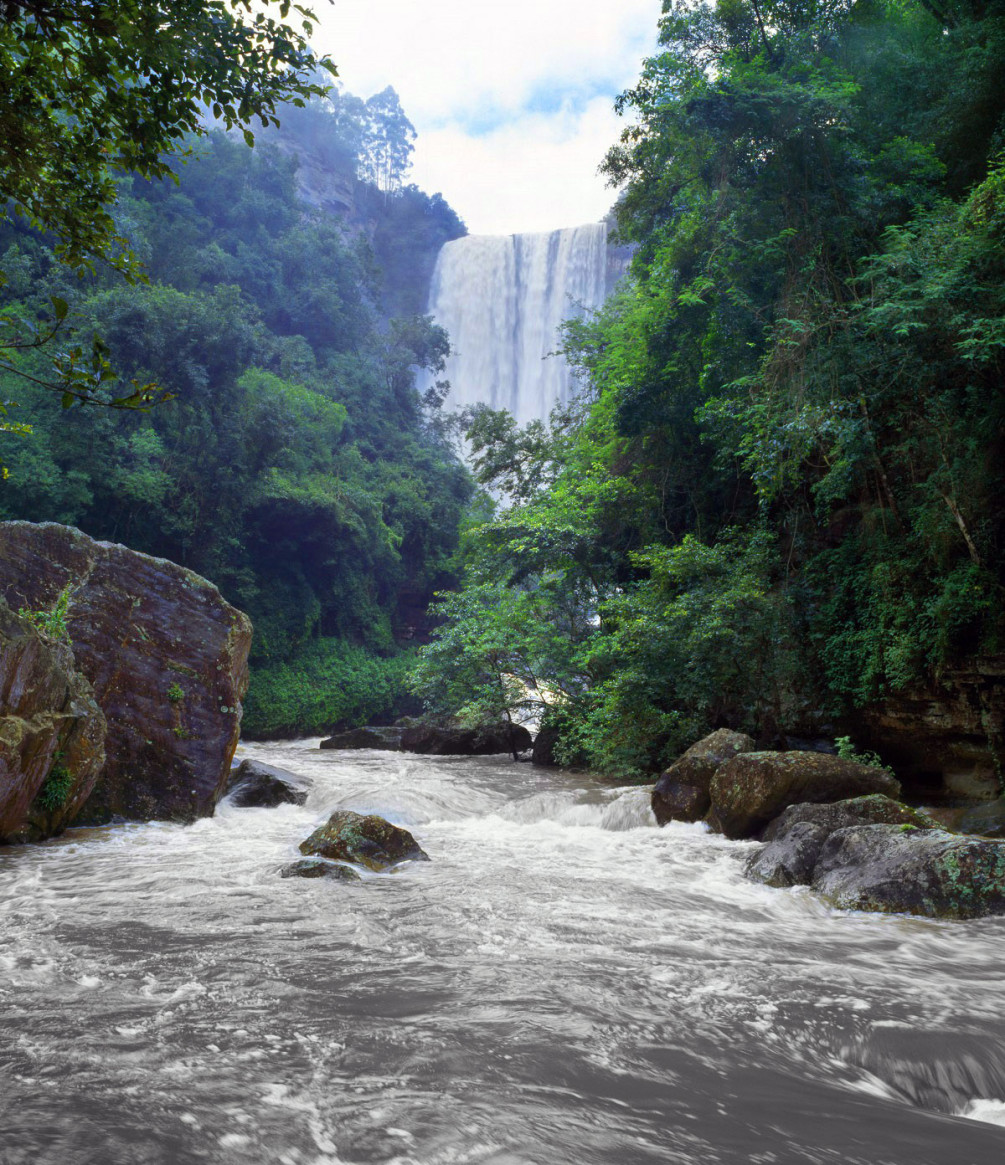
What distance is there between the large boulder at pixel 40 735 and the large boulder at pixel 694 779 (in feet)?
21.6

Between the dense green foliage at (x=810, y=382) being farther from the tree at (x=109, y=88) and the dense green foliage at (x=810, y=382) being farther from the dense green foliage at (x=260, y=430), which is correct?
the dense green foliage at (x=260, y=430)

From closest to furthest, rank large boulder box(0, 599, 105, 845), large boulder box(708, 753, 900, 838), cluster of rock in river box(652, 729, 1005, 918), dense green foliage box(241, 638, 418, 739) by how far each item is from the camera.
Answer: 1. cluster of rock in river box(652, 729, 1005, 918)
2. large boulder box(0, 599, 105, 845)
3. large boulder box(708, 753, 900, 838)
4. dense green foliage box(241, 638, 418, 739)

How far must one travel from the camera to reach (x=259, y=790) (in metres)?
11.3

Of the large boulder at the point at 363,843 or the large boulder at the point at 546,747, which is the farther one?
the large boulder at the point at 546,747

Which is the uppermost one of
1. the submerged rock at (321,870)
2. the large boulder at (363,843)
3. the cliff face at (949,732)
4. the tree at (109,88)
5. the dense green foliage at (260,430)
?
the dense green foliage at (260,430)

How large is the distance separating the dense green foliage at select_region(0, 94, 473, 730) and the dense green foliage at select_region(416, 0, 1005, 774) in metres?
9.85

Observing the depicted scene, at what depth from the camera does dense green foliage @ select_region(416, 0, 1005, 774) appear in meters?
10.7

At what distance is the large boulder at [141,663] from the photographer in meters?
9.59

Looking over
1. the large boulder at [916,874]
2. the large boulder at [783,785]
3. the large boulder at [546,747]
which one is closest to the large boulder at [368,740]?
the large boulder at [546,747]

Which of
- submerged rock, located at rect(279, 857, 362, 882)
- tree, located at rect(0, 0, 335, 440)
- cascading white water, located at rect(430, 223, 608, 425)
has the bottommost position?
submerged rock, located at rect(279, 857, 362, 882)

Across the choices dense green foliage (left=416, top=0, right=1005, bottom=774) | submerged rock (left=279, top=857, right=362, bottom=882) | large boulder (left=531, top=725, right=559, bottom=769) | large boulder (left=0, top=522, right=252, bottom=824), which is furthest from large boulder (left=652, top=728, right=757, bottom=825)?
large boulder (left=531, top=725, right=559, bottom=769)

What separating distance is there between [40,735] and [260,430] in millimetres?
20133

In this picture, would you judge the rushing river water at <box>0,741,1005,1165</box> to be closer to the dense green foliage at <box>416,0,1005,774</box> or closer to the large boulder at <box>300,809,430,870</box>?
the large boulder at <box>300,809,430,870</box>

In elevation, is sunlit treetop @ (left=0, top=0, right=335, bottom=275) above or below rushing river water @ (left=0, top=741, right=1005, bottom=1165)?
above
